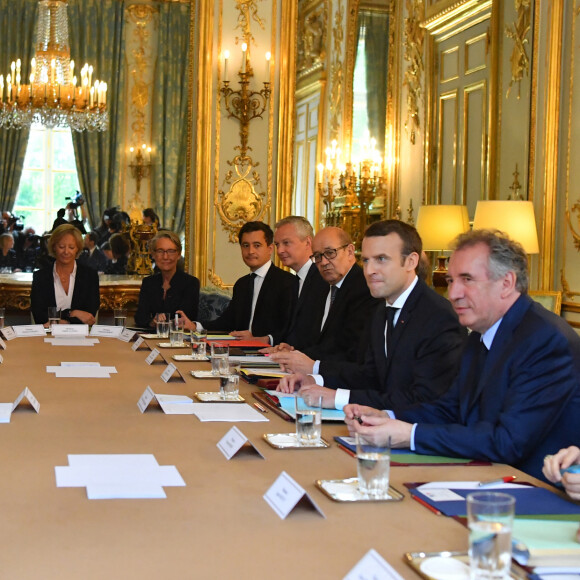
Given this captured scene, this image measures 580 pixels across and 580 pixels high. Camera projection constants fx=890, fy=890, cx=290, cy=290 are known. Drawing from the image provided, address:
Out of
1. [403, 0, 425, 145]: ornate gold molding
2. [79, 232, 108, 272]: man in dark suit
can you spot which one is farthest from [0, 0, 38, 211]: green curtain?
[403, 0, 425, 145]: ornate gold molding

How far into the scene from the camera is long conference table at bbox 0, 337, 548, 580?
1.44m

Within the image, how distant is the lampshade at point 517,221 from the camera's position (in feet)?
19.7

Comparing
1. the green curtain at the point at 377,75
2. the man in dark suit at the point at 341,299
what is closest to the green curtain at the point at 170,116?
the green curtain at the point at 377,75

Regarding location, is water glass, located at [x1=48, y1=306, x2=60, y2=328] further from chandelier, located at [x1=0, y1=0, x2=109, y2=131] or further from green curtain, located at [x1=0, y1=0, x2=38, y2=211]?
green curtain, located at [x1=0, y1=0, x2=38, y2=211]

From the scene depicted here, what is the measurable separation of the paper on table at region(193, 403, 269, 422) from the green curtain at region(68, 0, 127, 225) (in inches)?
382

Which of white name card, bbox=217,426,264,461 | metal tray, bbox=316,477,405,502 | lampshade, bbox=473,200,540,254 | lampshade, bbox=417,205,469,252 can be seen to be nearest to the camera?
metal tray, bbox=316,477,405,502

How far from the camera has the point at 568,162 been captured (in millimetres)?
Result: 6215

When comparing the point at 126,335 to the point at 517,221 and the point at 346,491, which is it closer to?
the point at 517,221

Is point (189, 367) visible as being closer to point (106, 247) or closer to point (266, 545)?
point (266, 545)

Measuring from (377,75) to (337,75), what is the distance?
1.09 meters

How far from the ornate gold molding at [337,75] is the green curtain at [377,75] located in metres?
0.59

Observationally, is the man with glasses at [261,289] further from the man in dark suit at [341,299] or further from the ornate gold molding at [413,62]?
the ornate gold molding at [413,62]

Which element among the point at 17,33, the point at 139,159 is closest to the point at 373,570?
the point at 139,159

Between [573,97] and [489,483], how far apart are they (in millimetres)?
4787
